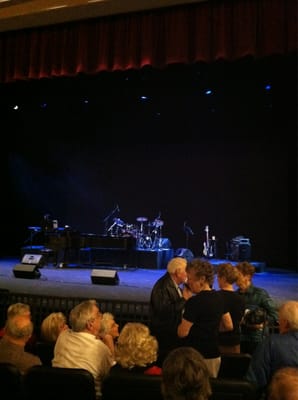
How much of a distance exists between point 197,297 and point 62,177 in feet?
29.1

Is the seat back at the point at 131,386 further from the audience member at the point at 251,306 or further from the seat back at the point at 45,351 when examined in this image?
the audience member at the point at 251,306

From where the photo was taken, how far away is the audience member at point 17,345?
93.9 inches

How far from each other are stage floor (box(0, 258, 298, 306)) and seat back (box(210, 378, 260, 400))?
334 centimetres

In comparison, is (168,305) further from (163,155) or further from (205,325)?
(163,155)

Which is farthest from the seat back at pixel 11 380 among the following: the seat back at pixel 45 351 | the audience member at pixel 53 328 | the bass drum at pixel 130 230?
the bass drum at pixel 130 230

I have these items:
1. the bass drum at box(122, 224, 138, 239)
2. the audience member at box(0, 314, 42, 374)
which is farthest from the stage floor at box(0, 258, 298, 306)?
the audience member at box(0, 314, 42, 374)

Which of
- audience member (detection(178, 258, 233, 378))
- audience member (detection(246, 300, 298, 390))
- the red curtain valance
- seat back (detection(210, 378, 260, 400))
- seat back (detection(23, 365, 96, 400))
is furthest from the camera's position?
the red curtain valance

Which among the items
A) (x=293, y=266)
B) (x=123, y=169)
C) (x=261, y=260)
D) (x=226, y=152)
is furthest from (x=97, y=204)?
(x=293, y=266)

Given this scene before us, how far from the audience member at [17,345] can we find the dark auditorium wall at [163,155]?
274 inches

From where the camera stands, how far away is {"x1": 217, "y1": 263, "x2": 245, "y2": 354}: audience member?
2.86m

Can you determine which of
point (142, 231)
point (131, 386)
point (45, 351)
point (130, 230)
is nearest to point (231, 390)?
point (131, 386)

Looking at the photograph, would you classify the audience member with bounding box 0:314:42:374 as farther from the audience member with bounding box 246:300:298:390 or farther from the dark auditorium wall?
the dark auditorium wall

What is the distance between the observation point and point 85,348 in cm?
237

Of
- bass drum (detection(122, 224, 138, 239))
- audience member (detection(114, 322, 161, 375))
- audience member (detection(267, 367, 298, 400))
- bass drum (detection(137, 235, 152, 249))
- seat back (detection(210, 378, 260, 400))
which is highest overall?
bass drum (detection(122, 224, 138, 239))
